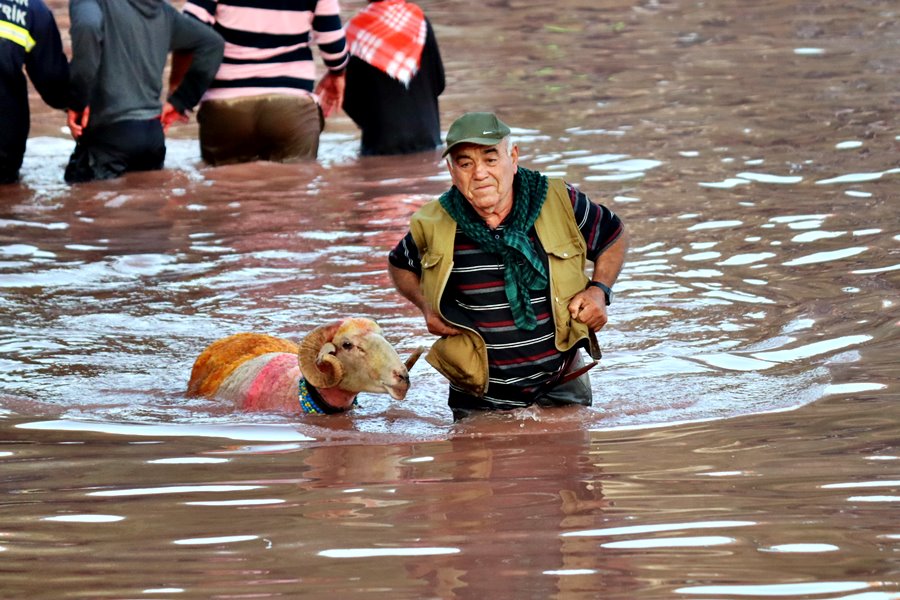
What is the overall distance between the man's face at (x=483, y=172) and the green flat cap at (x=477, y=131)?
0.15 ft

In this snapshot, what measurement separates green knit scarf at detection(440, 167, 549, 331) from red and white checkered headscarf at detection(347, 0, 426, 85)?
7228 millimetres

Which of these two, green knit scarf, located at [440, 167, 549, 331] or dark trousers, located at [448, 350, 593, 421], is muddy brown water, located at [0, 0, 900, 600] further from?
green knit scarf, located at [440, 167, 549, 331]

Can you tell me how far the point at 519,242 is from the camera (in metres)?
5.84

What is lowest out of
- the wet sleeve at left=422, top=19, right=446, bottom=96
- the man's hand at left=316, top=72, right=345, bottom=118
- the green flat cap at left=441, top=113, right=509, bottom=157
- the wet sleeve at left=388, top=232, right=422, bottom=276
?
the man's hand at left=316, top=72, right=345, bottom=118

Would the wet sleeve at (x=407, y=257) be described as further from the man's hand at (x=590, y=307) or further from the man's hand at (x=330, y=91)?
the man's hand at (x=330, y=91)

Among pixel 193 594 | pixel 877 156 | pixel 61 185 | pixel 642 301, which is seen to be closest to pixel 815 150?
pixel 877 156

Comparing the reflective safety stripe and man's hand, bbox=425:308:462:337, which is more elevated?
the reflective safety stripe

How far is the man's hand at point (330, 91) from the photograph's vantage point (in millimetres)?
12984

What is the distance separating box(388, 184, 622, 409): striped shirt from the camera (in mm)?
5945

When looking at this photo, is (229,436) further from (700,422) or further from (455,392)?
(700,422)

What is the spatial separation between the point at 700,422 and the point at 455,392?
1.03 m

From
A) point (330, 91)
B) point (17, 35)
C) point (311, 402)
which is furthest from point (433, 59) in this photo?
point (311, 402)

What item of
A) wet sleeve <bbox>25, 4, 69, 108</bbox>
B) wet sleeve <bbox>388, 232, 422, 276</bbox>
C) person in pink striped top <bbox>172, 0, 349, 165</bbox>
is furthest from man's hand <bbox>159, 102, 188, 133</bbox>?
wet sleeve <bbox>388, 232, 422, 276</bbox>

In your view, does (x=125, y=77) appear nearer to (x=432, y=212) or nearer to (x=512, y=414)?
(x=432, y=212)
